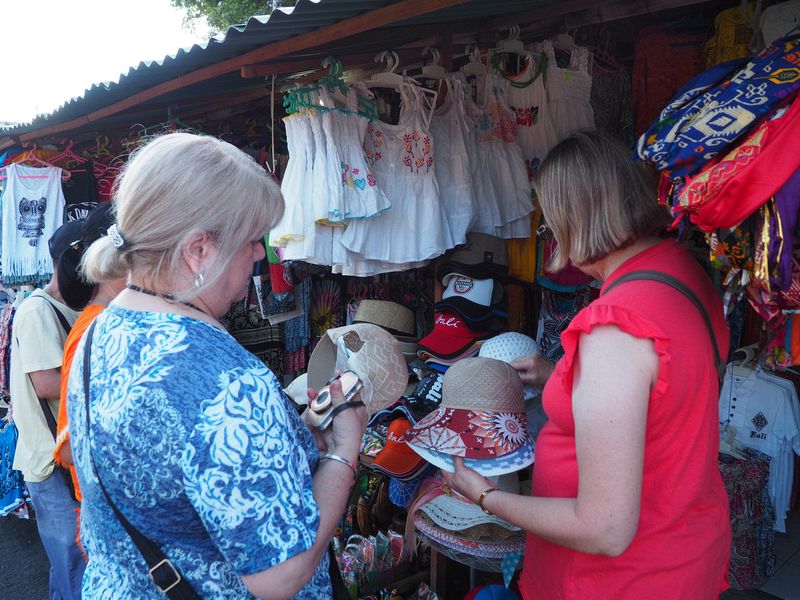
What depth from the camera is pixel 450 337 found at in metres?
2.81

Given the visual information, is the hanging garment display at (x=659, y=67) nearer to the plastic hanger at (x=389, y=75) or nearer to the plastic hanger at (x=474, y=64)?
the plastic hanger at (x=474, y=64)

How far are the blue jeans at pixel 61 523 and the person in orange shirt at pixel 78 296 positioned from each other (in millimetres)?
409

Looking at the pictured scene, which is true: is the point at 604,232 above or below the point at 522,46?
below

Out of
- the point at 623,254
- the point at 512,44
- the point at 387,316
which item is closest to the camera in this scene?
the point at 623,254

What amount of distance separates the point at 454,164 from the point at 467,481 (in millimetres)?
1845

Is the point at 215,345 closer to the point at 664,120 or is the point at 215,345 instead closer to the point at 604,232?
the point at 604,232

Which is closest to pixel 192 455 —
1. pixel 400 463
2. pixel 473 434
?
pixel 473 434

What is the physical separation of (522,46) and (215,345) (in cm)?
254

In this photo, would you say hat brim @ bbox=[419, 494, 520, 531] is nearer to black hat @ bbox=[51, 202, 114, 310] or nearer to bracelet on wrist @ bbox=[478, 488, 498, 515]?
bracelet on wrist @ bbox=[478, 488, 498, 515]

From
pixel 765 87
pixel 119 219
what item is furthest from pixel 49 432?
pixel 765 87

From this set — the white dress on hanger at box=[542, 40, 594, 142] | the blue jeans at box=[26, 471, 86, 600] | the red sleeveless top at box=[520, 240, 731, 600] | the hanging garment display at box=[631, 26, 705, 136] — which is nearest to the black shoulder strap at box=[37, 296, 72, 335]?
the blue jeans at box=[26, 471, 86, 600]

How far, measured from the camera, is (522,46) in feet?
9.66

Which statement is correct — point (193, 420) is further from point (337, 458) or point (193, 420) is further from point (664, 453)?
point (664, 453)

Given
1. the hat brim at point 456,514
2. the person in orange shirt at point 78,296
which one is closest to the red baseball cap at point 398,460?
the hat brim at point 456,514
